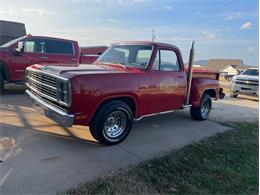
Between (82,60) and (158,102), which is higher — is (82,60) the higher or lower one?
the higher one

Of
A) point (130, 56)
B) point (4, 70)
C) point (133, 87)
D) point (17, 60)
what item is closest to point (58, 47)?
point (17, 60)

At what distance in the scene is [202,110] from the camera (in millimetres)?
7359

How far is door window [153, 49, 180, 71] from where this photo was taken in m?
5.72

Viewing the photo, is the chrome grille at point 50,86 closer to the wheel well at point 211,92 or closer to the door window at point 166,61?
the door window at point 166,61

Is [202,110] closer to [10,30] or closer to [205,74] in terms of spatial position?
[205,74]

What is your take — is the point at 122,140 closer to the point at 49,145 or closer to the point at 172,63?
the point at 49,145

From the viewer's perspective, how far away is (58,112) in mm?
4340

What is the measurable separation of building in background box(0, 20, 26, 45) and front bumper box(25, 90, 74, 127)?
1843cm

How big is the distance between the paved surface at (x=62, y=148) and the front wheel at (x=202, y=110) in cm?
27

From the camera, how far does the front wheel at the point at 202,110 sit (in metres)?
7.20

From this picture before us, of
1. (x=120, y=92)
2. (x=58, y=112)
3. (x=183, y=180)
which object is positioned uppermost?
(x=120, y=92)

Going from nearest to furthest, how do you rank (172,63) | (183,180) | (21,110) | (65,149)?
(183,180) < (65,149) < (172,63) < (21,110)

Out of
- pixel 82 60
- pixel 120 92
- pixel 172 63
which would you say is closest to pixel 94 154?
pixel 120 92

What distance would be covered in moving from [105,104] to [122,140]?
0.85 meters
